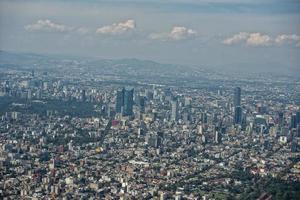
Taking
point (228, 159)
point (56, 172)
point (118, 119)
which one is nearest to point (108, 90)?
point (118, 119)

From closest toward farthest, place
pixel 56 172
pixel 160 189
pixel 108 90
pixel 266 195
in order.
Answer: pixel 266 195, pixel 160 189, pixel 56 172, pixel 108 90

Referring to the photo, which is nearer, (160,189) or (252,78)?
(160,189)

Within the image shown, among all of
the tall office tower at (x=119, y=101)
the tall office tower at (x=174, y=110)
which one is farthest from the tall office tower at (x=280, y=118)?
the tall office tower at (x=119, y=101)

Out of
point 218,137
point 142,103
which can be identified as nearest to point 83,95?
point 142,103

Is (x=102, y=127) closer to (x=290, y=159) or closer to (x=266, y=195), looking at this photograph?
(x=290, y=159)

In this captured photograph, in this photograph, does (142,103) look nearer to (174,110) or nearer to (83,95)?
(174,110)
